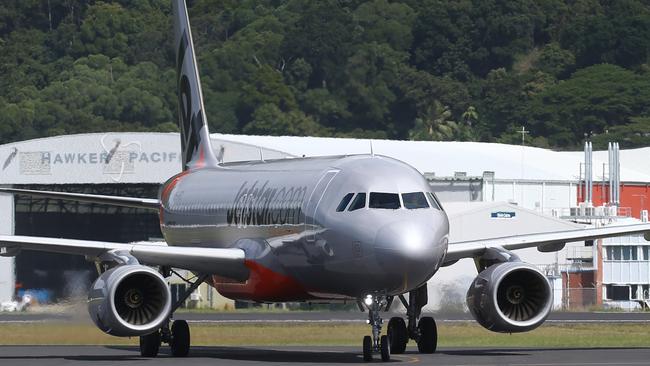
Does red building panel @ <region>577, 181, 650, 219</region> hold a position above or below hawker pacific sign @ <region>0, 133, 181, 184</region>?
below

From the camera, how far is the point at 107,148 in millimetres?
83125

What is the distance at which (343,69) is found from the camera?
17862 centimetres

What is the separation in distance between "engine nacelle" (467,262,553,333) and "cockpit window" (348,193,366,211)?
3.73m

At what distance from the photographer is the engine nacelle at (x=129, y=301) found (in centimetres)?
3491

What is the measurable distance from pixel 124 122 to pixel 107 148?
76.1 m

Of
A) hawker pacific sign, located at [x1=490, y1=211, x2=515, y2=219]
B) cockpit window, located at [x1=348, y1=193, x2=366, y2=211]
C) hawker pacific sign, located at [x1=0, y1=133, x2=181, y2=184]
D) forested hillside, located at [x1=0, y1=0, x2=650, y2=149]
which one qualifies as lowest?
cockpit window, located at [x1=348, y1=193, x2=366, y2=211]

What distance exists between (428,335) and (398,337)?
84 centimetres

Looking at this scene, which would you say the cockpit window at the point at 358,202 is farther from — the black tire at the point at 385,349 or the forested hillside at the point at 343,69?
the forested hillside at the point at 343,69

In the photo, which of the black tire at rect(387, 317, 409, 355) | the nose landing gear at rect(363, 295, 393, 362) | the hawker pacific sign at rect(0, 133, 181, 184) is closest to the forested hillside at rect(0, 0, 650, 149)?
the hawker pacific sign at rect(0, 133, 181, 184)

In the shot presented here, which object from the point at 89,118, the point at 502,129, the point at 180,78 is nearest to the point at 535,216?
the point at 180,78

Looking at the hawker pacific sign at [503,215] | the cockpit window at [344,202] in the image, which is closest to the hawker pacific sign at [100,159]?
the hawker pacific sign at [503,215]

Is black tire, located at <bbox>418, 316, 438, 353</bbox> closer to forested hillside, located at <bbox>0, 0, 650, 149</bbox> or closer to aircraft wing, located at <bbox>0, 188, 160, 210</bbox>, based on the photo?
aircraft wing, located at <bbox>0, 188, 160, 210</bbox>

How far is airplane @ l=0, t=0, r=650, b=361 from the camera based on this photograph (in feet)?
110

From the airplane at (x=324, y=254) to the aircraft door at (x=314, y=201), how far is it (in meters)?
0.04
